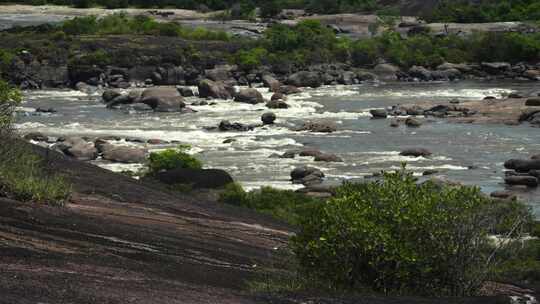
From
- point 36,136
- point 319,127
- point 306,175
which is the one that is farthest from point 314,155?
point 36,136

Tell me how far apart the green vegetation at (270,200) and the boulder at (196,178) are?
1.08 m

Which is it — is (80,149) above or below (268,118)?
above

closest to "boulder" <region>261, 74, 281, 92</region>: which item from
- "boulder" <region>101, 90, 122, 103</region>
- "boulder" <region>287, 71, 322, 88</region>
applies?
"boulder" <region>287, 71, 322, 88</region>

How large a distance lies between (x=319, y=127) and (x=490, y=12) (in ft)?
252

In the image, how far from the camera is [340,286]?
14.8m

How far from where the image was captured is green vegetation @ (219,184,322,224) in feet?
102

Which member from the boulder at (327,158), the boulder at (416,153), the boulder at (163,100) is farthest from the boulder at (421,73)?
the boulder at (327,158)

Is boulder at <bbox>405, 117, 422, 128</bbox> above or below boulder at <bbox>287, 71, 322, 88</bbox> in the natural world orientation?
above

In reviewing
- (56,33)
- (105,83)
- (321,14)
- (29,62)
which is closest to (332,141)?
(105,83)

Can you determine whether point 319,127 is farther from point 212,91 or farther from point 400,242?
point 400,242

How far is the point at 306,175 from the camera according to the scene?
40.2 metres

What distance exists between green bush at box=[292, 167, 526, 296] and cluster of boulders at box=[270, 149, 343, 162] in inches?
1143

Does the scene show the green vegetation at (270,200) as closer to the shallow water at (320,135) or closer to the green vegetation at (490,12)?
the shallow water at (320,135)

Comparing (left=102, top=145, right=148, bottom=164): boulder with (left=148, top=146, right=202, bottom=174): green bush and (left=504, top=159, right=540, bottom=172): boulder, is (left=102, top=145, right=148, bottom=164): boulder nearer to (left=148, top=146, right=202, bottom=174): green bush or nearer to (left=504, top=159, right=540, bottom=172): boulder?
(left=148, top=146, right=202, bottom=174): green bush
